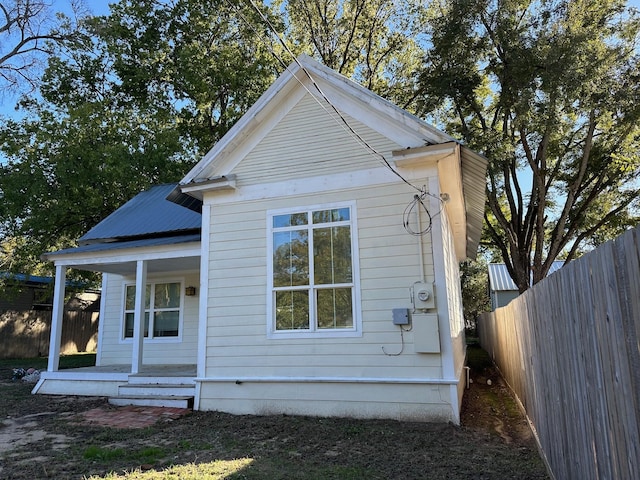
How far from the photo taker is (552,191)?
21.2m

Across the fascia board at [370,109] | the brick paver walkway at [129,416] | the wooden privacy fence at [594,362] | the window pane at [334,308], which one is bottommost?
the brick paver walkway at [129,416]

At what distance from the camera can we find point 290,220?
7.79m

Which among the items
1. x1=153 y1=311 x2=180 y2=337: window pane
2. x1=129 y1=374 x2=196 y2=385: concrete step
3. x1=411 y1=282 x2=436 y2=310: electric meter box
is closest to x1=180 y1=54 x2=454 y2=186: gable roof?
x1=411 y1=282 x2=436 y2=310: electric meter box

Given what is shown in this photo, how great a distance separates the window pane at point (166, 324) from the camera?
11570mm

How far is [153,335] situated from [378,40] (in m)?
16.5

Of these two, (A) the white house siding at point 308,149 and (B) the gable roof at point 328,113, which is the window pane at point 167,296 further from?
(A) the white house siding at point 308,149

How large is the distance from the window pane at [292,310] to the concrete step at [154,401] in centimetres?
224

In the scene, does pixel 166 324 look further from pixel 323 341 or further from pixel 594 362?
pixel 594 362

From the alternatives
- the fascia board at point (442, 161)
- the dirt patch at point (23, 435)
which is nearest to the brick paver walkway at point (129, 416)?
the dirt patch at point (23, 435)

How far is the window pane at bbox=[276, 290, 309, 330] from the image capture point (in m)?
7.45

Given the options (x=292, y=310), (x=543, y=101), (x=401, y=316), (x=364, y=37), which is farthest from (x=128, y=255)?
(x=364, y=37)

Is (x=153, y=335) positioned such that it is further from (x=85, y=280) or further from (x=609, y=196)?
(x=609, y=196)

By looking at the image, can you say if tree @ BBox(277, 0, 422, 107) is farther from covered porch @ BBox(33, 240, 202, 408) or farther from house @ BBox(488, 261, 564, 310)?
house @ BBox(488, 261, 564, 310)

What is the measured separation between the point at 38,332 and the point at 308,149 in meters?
18.9
